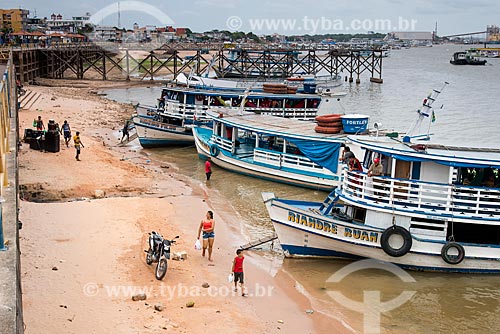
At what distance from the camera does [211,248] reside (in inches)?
567

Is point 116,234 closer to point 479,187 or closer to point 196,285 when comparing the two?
point 196,285

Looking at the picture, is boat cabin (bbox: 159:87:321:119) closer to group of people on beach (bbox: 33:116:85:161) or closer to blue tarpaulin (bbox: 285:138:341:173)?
group of people on beach (bbox: 33:116:85:161)

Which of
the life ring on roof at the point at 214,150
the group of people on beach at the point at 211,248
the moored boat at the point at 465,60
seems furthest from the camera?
the moored boat at the point at 465,60

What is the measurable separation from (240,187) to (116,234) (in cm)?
911

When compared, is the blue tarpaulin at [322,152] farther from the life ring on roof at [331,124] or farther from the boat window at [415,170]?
the boat window at [415,170]

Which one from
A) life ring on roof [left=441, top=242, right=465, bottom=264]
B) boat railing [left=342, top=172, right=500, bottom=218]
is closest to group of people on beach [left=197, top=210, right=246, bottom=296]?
boat railing [left=342, top=172, right=500, bottom=218]

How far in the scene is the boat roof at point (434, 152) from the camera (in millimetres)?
13945

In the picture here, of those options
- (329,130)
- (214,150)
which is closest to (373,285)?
(329,130)

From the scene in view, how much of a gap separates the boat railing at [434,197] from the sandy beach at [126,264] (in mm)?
3188

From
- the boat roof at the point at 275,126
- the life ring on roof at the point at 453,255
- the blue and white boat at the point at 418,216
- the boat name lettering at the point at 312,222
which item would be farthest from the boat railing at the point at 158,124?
the life ring on roof at the point at 453,255

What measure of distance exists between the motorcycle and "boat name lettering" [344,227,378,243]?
4.50m

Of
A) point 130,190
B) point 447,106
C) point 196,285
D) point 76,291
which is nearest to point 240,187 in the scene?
point 130,190

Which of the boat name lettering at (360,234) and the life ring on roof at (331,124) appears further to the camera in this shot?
the life ring on roof at (331,124)

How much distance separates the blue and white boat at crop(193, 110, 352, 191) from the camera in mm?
21078
